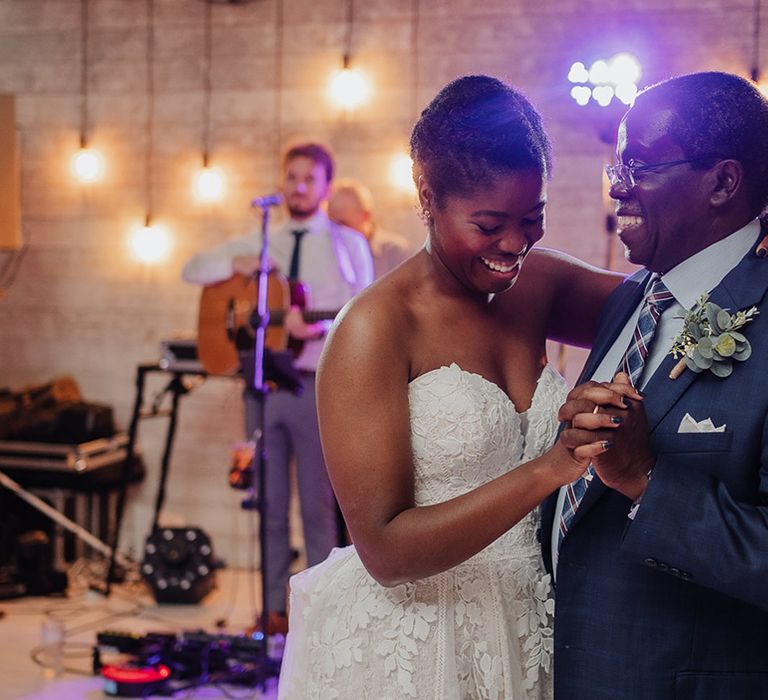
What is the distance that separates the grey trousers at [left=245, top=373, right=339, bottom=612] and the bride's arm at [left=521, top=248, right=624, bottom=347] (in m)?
2.93

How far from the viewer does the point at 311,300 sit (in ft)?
17.5

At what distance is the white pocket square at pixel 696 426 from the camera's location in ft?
5.11

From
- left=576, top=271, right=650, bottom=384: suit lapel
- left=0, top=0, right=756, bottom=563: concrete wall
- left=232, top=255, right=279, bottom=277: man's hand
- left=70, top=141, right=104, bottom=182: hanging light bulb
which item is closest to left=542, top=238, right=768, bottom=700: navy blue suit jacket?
left=576, top=271, right=650, bottom=384: suit lapel

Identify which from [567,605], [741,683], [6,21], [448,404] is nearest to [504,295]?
[448,404]

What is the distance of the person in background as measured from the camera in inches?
226

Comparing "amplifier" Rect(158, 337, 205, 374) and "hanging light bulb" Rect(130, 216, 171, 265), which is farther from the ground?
"hanging light bulb" Rect(130, 216, 171, 265)

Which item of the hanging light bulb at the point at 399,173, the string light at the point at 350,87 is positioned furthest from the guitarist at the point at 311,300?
the string light at the point at 350,87

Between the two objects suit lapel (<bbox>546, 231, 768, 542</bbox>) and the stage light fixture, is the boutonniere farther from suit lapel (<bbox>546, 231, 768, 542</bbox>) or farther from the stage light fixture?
the stage light fixture

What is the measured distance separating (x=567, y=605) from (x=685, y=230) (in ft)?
2.16

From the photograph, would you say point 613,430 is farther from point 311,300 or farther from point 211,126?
point 211,126

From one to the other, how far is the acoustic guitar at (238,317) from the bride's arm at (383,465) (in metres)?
3.12

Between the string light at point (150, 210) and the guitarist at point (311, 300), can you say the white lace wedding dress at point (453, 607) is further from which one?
the string light at point (150, 210)

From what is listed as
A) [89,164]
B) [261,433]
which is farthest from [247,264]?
[89,164]

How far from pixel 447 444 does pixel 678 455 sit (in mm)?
454
